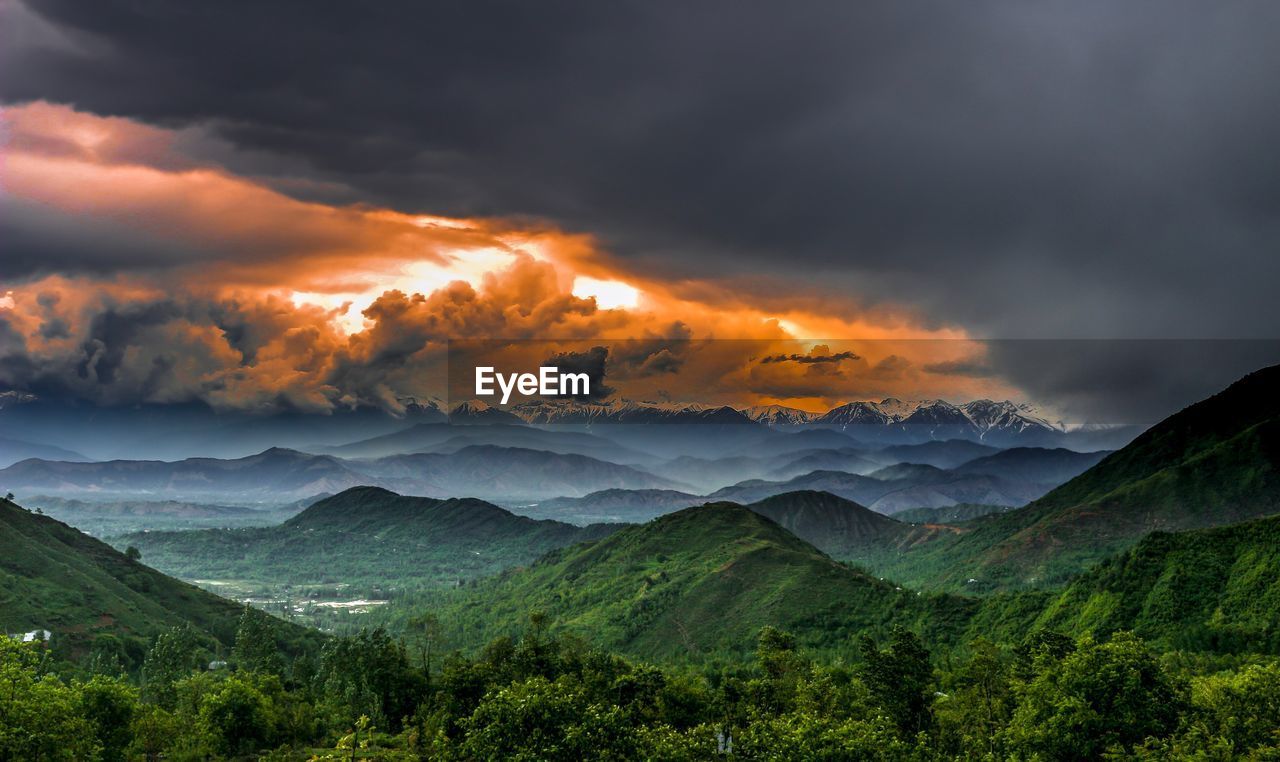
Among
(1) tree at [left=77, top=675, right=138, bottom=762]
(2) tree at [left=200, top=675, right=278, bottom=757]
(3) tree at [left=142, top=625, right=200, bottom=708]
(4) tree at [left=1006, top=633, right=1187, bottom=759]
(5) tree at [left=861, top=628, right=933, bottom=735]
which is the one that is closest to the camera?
(4) tree at [left=1006, top=633, right=1187, bottom=759]

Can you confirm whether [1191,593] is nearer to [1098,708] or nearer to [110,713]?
[1098,708]

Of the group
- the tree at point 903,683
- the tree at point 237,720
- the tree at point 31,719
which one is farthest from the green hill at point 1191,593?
the tree at point 31,719

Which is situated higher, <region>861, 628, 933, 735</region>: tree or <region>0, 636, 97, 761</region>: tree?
<region>0, 636, 97, 761</region>: tree

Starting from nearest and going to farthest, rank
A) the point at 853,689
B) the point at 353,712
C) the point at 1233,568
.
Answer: the point at 853,689 → the point at 353,712 → the point at 1233,568

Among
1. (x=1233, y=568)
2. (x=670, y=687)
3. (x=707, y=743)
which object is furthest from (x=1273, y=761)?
(x=1233, y=568)

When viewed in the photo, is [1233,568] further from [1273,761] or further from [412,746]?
[412,746]

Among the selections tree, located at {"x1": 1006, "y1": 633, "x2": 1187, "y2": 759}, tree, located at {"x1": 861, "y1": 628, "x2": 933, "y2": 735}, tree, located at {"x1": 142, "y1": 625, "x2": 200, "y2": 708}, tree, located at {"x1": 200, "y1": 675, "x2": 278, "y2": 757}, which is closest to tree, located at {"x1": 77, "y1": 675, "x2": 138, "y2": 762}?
tree, located at {"x1": 200, "y1": 675, "x2": 278, "y2": 757}

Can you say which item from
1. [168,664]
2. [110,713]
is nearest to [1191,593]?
[110,713]

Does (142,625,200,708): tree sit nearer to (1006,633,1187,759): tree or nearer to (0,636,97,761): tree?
(0,636,97,761): tree
